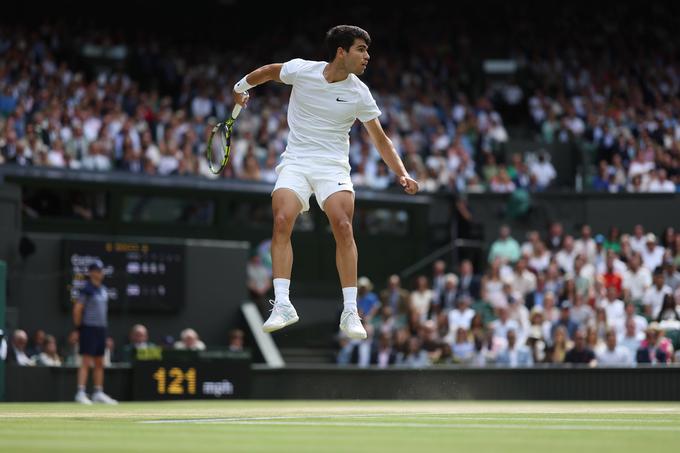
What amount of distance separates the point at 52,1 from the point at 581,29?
43.1 ft

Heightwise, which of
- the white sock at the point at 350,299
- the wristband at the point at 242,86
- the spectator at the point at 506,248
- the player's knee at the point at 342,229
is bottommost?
the white sock at the point at 350,299

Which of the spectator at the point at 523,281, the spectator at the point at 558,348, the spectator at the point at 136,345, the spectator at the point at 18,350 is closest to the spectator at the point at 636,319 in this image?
the spectator at the point at 558,348

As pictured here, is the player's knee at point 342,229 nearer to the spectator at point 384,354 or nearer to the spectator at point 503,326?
the spectator at point 503,326

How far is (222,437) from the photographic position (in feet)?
22.1

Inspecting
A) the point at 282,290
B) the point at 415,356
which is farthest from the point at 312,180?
the point at 415,356

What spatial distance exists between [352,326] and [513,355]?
962 centimetres

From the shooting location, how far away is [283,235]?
33.0ft

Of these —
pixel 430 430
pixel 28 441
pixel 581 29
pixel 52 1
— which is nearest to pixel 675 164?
pixel 581 29

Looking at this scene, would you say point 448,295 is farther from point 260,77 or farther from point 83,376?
point 260,77

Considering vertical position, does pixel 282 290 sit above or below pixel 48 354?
above

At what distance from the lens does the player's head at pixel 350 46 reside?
9977mm

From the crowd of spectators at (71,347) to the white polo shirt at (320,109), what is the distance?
7.93 metres

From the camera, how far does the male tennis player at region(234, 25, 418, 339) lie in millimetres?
10039

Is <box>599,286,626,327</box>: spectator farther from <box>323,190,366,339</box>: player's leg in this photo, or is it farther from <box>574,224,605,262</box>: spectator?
<box>323,190,366,339</box>: player's leg
